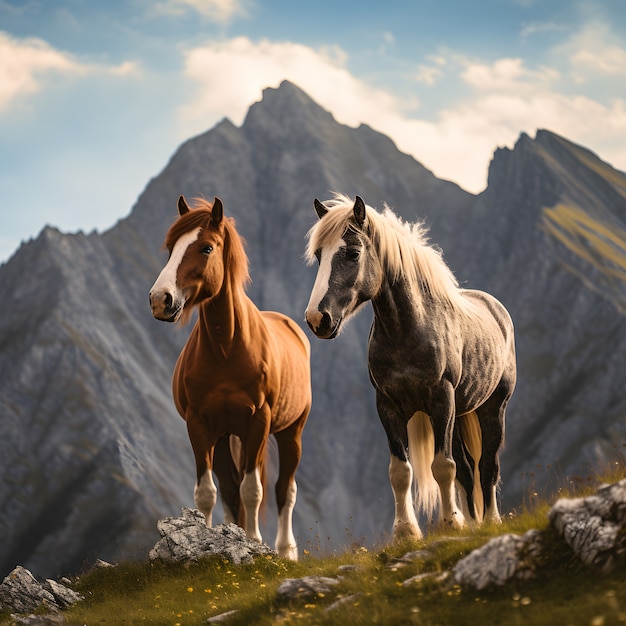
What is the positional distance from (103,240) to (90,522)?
70963 millimetres

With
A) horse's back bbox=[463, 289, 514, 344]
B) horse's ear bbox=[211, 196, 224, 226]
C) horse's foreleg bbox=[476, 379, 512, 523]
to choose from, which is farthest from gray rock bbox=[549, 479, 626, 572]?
horse's ear bbox=[211, 196, 224, 226]

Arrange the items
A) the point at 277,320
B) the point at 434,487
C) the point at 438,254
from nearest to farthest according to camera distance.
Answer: the point at 434,487
the point at 438,254
the point at 277,320

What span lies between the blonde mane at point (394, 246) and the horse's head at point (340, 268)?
13mm

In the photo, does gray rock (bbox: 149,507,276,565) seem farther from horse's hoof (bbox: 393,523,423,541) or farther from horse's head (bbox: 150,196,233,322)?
horse's head (bbox: 150,196,233,322)

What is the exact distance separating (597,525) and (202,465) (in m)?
7.20

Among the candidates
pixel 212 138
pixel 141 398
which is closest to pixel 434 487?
pixel 141 398

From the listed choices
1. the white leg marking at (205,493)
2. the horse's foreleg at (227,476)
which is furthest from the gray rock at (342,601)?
the horse's foreleg at (227,476)

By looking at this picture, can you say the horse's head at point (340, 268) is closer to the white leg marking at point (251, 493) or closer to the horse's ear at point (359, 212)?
the horse's ear at point (359, 212)

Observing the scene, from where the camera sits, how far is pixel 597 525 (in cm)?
744

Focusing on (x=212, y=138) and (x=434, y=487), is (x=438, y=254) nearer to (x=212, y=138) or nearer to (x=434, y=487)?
(x=434, y=487)

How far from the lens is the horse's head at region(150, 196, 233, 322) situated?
11.9 meters

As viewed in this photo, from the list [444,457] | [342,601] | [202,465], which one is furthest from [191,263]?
[342,601]

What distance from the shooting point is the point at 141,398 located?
127938 millimetres

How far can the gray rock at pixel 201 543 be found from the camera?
485 inches
